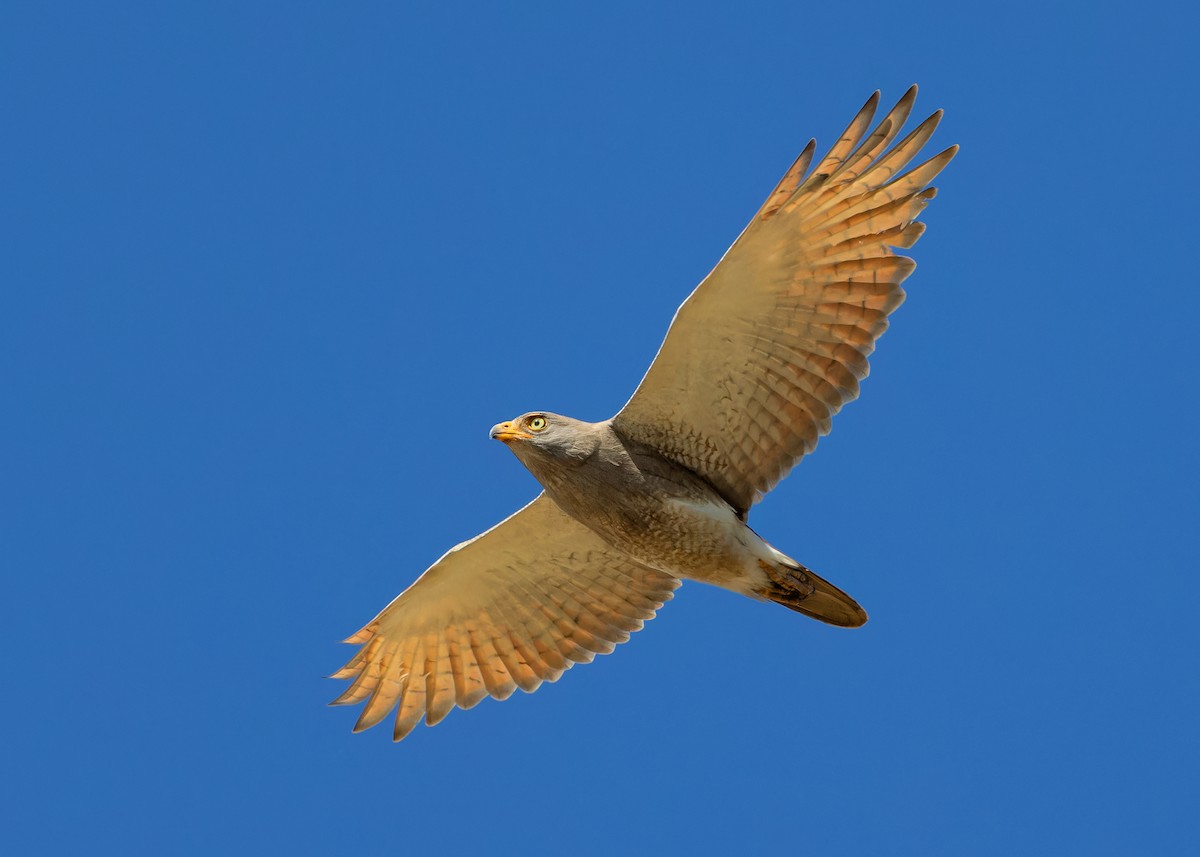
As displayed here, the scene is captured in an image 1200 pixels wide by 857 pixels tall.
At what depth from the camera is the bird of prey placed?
37.4 ft

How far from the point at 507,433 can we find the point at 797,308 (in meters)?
2.17

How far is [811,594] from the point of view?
469 inches

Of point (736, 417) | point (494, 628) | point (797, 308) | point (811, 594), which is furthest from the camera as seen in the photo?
point (494, 628)

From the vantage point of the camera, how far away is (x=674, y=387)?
39.1 feet

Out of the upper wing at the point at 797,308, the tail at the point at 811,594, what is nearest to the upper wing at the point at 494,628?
the tail at the point at 811,594

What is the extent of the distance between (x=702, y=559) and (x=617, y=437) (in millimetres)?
1057

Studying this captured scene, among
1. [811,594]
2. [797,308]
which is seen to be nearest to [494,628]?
[811,594]

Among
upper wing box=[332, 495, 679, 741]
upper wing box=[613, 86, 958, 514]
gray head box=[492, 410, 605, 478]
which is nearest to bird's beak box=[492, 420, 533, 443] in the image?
gray head box=[492, 410, 605, 478]

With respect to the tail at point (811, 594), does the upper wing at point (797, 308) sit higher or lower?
higher

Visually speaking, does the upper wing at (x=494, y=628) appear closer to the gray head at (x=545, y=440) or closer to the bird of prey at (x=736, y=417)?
the bird of prey at (x=736, y=417)

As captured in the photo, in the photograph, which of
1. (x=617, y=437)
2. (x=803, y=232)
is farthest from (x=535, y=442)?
(x=803, y=232)

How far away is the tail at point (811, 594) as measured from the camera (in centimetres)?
1184

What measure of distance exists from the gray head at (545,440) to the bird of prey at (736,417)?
0.01 metres

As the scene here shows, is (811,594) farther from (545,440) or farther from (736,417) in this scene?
(545,440)
